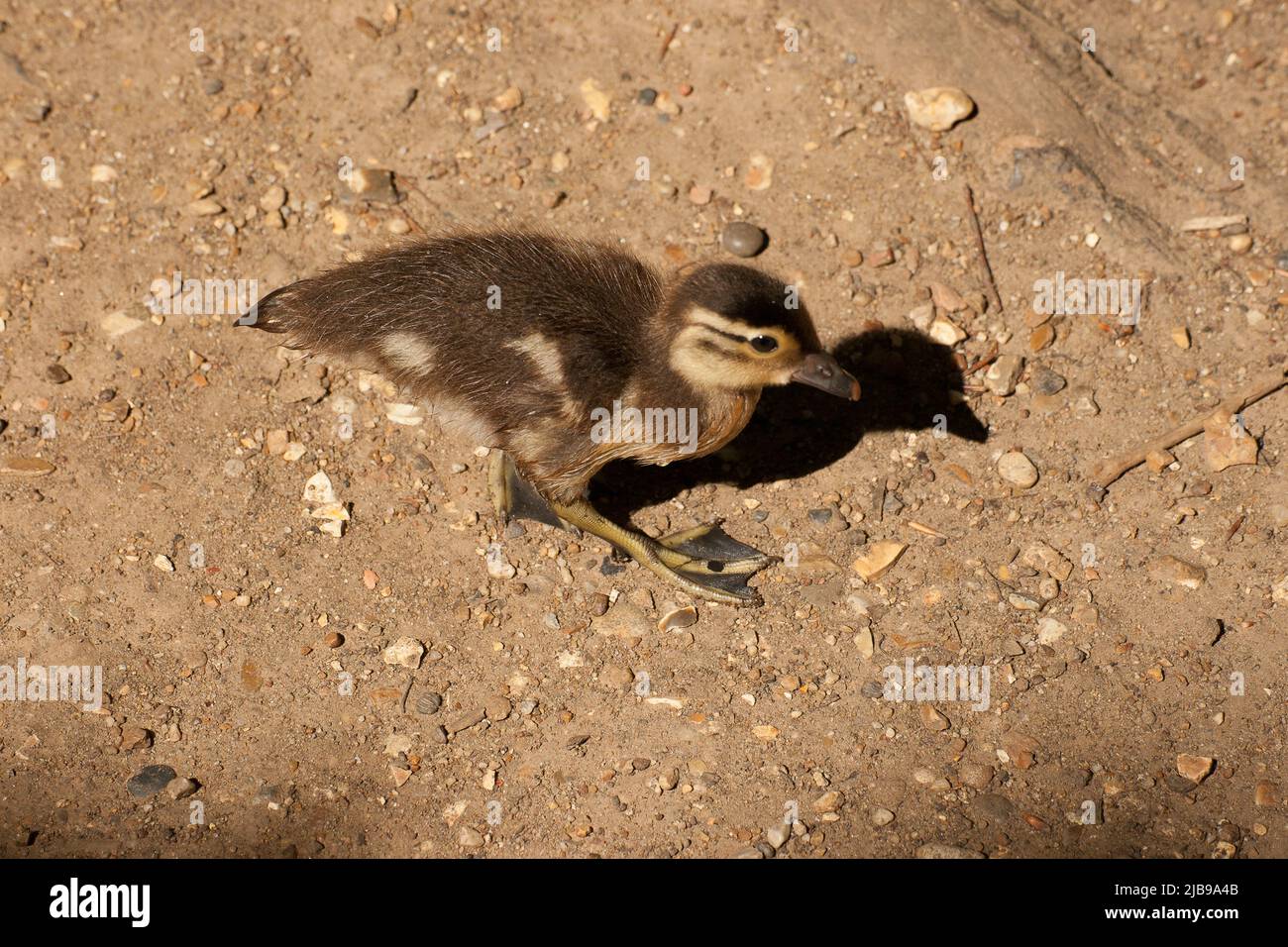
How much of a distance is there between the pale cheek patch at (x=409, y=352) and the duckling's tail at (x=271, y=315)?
0.44 metres

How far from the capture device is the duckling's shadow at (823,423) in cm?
447

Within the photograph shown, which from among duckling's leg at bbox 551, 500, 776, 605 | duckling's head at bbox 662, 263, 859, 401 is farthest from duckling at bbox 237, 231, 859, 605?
duckling's leg at bbox 551, 500, 776, 605

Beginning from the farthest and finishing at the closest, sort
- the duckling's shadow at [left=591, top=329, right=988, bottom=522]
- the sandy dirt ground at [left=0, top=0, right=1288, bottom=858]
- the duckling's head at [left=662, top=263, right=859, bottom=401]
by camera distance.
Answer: the duckling's shadow at [left=591, top=329, right=988, bottom=522]
the sandy dirt ground at [left=0, top=0, right=1288, bottom=858]
the duckling's head at [left=662, top=263, right=859, bottom=401]

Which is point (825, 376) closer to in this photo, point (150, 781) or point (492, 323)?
point (492, 323)

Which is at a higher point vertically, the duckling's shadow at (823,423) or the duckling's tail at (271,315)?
the duckling's tail at (271,315)

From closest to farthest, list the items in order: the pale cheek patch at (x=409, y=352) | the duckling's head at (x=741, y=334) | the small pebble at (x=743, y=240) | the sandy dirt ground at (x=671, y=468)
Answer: the duckling's head at (x=741, y=334) < the sandy dirt ground at (x=671, y=468) < the pale cheek patch at (x=409, y=352) < the small pebble at (x=743, y=240)

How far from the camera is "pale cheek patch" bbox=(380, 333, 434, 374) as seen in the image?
380 centimetres

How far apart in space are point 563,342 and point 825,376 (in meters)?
0.90

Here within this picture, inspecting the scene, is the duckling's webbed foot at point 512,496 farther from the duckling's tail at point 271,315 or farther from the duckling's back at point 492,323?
the duckling's tail at point 271,315

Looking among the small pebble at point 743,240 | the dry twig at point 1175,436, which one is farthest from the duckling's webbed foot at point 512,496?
the dry twig at point 1175,436

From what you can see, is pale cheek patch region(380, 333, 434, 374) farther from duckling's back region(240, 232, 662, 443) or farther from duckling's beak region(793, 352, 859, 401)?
duckling's beak region(793, 352, 859, 401)

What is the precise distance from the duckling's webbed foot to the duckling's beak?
111 cm

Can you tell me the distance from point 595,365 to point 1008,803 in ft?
6.48
